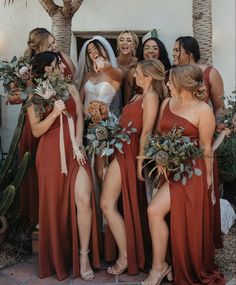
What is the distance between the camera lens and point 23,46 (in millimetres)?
7129

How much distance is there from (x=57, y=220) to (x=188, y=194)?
130 centimetres

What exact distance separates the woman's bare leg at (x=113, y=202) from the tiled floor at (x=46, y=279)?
31 centimetres

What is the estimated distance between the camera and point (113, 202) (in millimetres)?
4117

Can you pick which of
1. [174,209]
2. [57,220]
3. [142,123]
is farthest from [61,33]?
[174,209]

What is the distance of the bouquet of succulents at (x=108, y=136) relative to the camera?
3.98 m

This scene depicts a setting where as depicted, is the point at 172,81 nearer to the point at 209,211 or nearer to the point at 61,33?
the point at 209,211

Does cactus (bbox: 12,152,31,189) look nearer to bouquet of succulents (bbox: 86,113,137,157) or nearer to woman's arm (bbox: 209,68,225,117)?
bouquet of succulents (bbox: 86,113,137,157)

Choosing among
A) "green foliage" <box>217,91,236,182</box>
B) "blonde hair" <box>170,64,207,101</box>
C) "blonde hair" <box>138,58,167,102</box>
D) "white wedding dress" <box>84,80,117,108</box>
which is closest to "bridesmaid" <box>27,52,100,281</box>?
"white wedding dress" <box>84,80,117,108</box>

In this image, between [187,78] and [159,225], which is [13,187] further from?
[187,78]

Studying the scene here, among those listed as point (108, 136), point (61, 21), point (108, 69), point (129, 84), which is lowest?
point (108, 136)

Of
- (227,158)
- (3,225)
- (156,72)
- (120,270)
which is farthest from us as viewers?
(227,158)

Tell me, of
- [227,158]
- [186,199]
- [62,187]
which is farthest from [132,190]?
[227,158]

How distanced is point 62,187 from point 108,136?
677 mm

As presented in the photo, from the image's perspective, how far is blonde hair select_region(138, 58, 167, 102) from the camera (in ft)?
13.0
